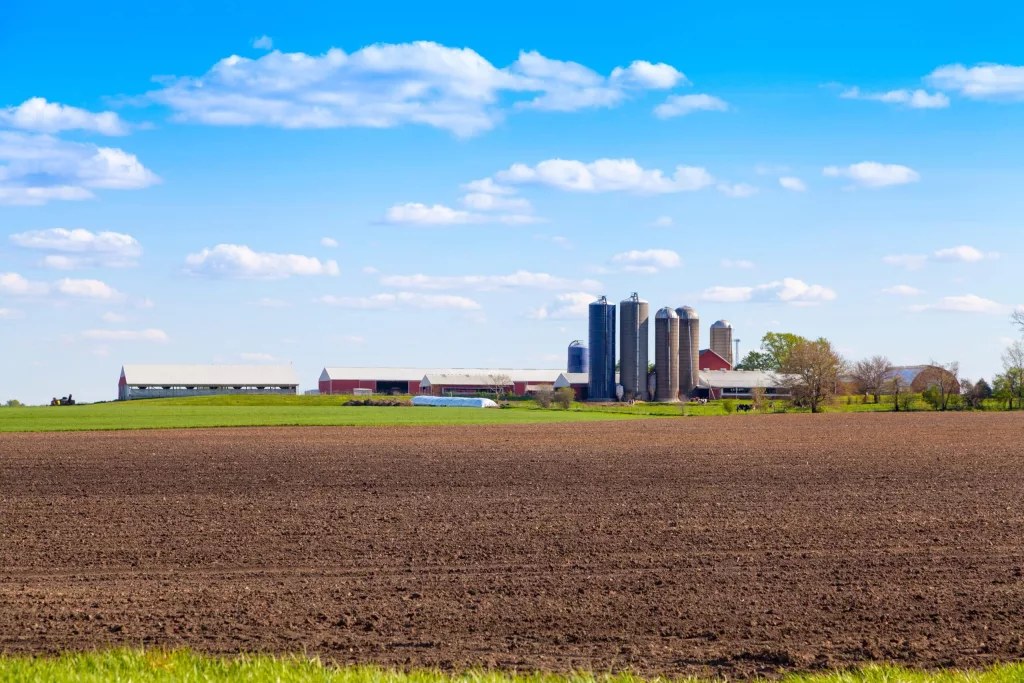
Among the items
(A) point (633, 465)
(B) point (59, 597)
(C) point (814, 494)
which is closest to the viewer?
(B) point (59, 597)

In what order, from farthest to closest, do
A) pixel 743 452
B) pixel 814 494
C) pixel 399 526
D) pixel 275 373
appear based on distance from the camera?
pixel 275 373
pixel 743 452
pixel 814 494
pixel 399 526

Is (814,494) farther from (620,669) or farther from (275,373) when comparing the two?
(275,373)

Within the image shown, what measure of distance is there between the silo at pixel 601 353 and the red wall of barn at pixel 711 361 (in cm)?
2497

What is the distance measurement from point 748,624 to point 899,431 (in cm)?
3719

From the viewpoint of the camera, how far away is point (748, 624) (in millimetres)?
11992

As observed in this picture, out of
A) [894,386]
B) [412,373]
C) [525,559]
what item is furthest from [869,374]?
[525,559]

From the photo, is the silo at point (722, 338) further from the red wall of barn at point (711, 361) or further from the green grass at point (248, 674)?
the green grass at point (248, 674)

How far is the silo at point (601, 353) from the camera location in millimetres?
111250

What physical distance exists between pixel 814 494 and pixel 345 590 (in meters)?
12.7

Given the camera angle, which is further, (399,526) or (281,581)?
(399,526)

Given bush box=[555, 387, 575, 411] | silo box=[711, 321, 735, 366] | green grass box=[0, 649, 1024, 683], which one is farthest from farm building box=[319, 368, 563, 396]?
green grass box=[0, 649, 1024, 683]

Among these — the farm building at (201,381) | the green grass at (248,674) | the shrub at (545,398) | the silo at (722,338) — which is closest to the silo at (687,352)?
the shrub at (545,398)

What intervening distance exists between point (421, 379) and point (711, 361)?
127 ft

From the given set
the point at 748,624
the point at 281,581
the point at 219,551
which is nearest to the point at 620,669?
the point at 748,624
